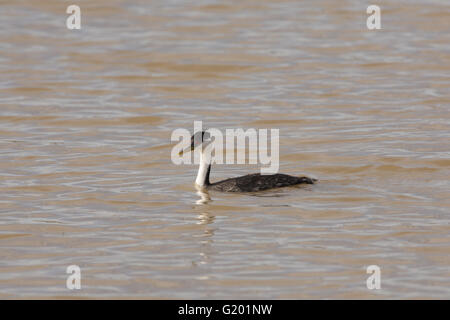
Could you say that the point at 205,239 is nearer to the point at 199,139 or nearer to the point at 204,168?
→ the point at 204,168

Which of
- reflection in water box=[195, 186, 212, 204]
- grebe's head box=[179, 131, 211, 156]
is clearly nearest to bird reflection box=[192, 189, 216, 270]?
reflection in water box=[195, 186, 212, 204]

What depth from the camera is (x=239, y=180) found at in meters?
13.5

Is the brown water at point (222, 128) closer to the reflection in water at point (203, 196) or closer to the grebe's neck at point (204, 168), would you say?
the reflection in water at point (203, 196)

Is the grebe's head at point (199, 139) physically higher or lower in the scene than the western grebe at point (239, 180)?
higher

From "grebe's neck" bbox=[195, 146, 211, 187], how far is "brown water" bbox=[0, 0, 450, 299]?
313mm

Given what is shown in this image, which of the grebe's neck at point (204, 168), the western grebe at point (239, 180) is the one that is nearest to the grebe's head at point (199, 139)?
the western grebe at point (239, 180)

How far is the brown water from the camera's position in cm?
1048

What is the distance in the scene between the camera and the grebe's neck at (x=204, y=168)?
1374 cm

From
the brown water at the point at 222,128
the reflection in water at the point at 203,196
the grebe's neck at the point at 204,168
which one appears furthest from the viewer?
the grebe's neck at the point at 204,168

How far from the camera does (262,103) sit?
1956cm

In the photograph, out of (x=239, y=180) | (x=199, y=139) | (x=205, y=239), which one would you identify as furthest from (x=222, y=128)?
(x=205, y=239)

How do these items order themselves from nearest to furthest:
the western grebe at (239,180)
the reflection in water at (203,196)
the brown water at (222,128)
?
the brown water at (222,128)
the reflection in water at (203,196)
the western grebe at (239,180)

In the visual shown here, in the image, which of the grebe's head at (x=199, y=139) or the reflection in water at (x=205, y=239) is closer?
the reflection in water at (x=205, y=239)
